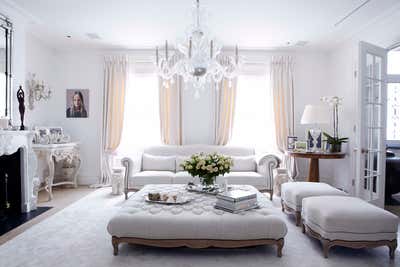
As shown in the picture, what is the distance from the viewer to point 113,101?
573 centimetres

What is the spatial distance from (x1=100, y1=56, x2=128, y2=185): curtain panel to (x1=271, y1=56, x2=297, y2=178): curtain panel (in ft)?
9.93

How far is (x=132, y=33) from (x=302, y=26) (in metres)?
2.82

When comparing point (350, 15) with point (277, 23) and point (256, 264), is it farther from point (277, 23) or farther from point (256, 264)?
point (256, 264)

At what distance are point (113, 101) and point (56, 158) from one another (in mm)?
1544

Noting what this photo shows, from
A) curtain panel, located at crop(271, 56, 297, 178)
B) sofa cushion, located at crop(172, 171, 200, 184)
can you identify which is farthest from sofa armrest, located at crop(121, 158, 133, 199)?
curtain panel, located at crop(271, 56, 297, 178)

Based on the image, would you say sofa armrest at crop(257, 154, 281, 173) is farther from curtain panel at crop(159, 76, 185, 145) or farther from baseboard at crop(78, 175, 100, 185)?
baseboard at crop(78, 175, 100, 185)

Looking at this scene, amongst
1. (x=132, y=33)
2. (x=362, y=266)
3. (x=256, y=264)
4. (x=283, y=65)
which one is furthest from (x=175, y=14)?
(x=362, y=266)

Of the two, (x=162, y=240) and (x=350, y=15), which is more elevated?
(x=350, y=15)

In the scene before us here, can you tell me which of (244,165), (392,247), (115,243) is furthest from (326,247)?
(244,165)

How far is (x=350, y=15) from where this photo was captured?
406 cm

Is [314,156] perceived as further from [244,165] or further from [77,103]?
[77,103]

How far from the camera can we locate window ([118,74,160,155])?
584 cm

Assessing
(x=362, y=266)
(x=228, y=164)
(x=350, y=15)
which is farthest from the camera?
(x=350, y=15)

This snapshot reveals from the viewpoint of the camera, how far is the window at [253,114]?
584 centimetres
